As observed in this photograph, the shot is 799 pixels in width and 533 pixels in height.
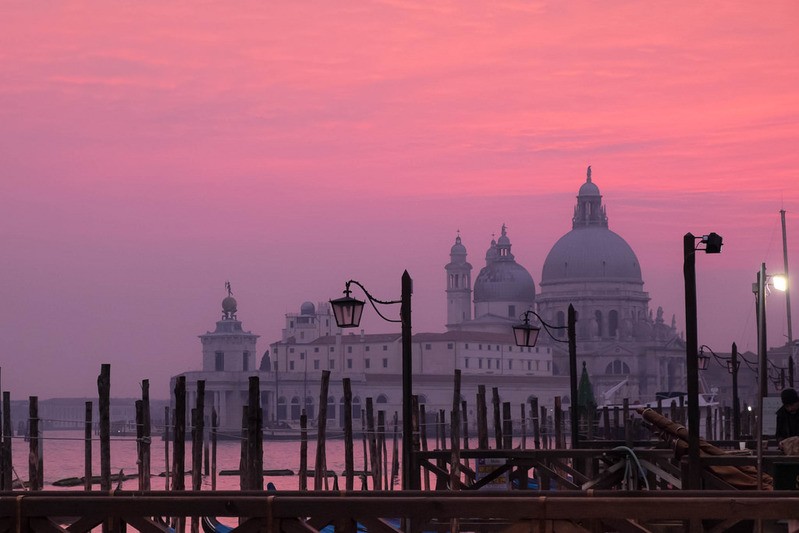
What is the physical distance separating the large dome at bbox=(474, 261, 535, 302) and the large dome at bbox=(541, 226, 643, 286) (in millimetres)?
3987

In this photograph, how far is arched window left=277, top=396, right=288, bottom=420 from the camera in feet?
454

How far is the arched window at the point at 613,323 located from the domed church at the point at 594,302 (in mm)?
97

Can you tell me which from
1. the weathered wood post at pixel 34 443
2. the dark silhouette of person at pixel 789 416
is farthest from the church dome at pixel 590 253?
the dark silhouette of person at pixel 789 416

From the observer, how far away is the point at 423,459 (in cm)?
1462

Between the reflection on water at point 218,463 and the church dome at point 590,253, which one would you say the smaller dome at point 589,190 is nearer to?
the church dome at point 590,253

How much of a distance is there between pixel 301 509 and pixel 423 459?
22.3 feet

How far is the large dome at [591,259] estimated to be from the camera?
16150 cm

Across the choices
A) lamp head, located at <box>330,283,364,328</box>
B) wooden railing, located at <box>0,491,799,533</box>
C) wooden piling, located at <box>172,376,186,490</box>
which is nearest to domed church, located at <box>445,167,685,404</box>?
wooden piling, located at <box>172,376,186,490</box>

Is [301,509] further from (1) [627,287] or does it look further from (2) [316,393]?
(1) [627,287]

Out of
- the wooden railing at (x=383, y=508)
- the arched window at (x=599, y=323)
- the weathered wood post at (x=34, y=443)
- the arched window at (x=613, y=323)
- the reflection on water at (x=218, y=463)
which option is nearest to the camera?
the wooden railing at (x=383, y=508)

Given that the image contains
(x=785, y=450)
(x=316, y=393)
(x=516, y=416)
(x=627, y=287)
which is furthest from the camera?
(x=627, y=287)

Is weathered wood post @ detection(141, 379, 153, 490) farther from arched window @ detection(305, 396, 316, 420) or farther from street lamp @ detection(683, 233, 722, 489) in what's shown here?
arched window @ detection(305, 396, 316, 420)

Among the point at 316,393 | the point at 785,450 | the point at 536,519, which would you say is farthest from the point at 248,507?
the point at 316,393

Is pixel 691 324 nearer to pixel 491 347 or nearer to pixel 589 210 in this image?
pixel 491 347
